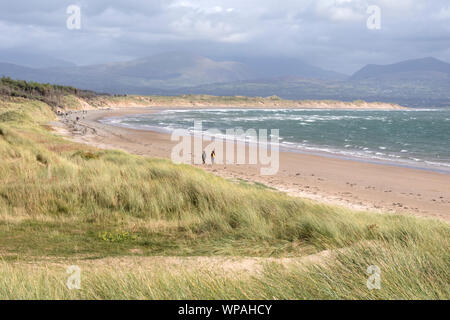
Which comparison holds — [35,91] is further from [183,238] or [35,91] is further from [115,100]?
[183,238]

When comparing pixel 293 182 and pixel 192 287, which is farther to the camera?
pixel 293 182

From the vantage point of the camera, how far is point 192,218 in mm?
8945

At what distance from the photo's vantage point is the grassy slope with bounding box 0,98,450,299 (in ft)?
12.7

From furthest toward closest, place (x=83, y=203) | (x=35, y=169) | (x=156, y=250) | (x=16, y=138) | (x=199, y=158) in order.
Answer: (x=199, y=158), (x=16, y=138), (x=35, y=169), (x=83, y=203), (x=156, y=250)

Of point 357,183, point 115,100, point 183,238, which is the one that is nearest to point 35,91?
point 115,100

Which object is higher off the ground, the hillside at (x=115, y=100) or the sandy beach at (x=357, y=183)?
the hillside at (x=115, y=100)

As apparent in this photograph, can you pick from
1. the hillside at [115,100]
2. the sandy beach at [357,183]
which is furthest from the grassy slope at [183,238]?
the hillside at [115,100]

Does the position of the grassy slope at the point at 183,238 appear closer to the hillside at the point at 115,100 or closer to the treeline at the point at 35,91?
the hillside at the point at 115,100

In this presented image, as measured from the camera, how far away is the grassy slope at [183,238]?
152 inches

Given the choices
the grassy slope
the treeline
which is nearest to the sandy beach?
the grassy slope

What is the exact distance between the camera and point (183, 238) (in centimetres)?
802
